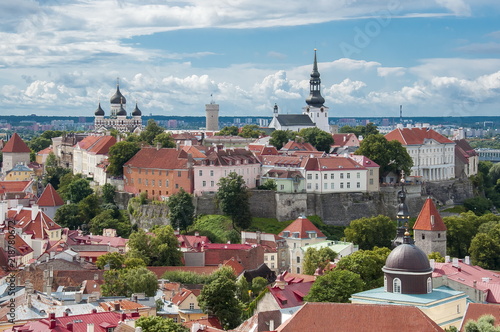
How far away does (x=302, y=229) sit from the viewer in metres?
73.8

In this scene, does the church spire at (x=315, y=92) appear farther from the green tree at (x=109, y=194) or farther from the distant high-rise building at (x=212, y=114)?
the green tree at (x=109, y=194)

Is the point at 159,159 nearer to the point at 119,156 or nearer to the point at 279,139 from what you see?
the point at 119,156

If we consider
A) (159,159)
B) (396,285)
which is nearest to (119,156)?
(159,159)

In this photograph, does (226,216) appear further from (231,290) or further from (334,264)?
(231,290)

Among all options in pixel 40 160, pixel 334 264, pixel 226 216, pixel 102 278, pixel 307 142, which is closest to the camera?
pixel 102 278

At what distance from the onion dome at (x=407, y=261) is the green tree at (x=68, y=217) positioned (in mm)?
42392

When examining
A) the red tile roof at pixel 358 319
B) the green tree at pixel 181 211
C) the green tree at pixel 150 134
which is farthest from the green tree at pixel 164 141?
the red tile roof at pixel 358 319

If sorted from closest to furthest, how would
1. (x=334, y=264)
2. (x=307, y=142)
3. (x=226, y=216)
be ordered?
(x=334, y=264) → (x=226, y=216) → (x=307, y=142)

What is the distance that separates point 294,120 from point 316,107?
5.16m

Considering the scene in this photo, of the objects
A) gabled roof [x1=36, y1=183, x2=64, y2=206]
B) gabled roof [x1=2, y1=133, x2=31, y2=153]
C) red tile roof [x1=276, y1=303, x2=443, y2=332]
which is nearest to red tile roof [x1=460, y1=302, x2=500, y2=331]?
red tile roof [x1=276, y1=303, x2=443, y2=332]

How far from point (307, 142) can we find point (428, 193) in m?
15.2

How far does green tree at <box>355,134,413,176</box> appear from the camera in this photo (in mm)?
87875

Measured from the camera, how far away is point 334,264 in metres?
63.9

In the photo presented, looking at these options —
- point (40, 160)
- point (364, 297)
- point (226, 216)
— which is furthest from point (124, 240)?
point (40, 160)
